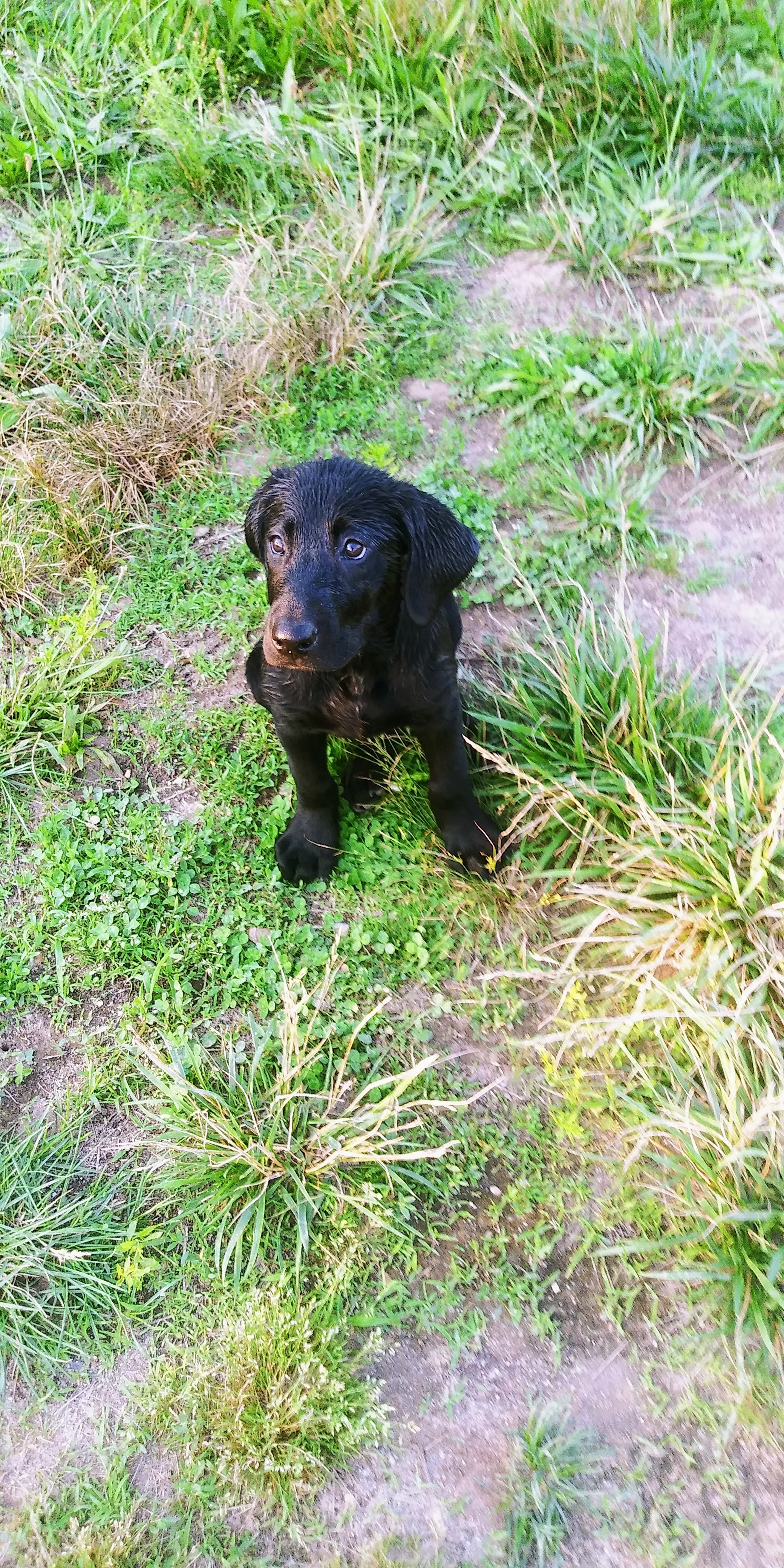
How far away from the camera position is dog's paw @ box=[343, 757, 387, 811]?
3234mm

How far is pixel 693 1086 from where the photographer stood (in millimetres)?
2607

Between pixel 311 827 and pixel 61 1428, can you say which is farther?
pixel 311 827

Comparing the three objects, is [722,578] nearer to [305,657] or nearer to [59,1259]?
[305,657]

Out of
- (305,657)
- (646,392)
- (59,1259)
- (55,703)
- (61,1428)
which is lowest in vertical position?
(61,1428)

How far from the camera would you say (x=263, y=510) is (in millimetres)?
2693

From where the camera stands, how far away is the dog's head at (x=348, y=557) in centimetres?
244

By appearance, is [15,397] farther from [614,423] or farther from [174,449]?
[614,423]

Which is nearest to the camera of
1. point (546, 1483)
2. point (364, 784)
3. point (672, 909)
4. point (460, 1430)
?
point (546, 1483)

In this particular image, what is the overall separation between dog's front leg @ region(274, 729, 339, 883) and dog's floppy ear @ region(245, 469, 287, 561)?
22.1 inches

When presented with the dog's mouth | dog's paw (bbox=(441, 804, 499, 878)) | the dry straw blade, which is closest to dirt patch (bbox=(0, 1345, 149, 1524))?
the dry straw blade

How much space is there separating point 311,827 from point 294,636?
93 centimetres

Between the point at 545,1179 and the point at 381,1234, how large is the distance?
426 mm

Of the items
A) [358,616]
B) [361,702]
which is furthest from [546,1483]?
[358,616]

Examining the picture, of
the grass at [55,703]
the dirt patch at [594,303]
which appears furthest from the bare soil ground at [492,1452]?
the dirt patch at [594,303]
